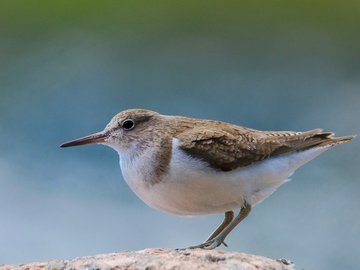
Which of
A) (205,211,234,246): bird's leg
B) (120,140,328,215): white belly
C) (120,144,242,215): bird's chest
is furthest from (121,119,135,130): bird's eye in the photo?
(205,211,234,246): bird's leg

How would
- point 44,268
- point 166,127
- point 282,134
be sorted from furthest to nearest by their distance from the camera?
1. point 282,134
2. point 166,127
3. point 44,268

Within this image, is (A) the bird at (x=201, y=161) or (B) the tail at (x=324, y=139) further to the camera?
(B) the tail at (x=324, y=139)

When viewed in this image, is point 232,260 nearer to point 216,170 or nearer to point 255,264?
point 255,264

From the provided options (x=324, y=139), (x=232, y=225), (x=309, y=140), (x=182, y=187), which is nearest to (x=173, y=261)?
(x=182, y=187)

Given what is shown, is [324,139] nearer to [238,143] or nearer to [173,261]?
[238,143]

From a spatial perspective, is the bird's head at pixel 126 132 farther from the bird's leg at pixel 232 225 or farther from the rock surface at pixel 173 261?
the rock surface at pixel 173 261

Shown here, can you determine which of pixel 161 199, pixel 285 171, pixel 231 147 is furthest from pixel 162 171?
pixel 285 171

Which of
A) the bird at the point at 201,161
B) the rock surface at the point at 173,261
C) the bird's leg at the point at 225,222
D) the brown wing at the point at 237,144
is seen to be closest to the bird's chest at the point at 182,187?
the bird at the point at 201,161
